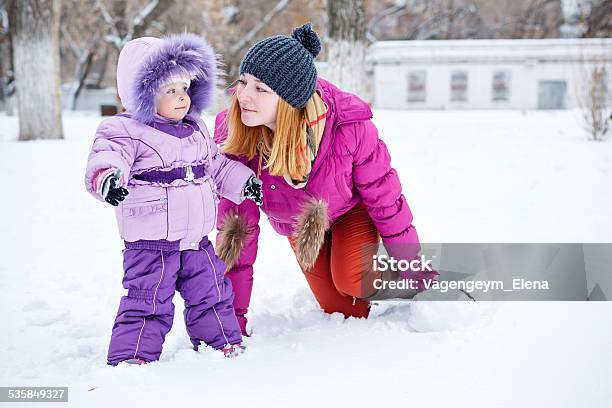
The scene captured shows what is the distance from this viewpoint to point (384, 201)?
258 centimetres

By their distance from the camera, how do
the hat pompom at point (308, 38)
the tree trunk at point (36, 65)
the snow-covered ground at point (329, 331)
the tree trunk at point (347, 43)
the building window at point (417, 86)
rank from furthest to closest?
the building window at point (417, 86), the tree trunk at point (36, 65), the tree trunk at point (347, 43), the hat pompom at point (308, 38), the snow-covered ground at point (329, 331)

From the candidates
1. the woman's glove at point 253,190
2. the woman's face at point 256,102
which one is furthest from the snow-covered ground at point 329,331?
the woman's face at point 256,102

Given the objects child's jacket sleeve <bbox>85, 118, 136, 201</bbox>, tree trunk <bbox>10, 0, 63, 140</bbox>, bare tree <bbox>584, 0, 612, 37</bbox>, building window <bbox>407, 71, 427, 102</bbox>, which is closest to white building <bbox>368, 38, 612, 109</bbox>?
building window <bbox>407, 71, 427, 102</bbox>

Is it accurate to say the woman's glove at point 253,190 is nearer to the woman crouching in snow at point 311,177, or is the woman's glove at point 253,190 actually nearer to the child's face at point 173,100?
the woman crouching in snow at point 311,177

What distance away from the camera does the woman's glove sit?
2.38m

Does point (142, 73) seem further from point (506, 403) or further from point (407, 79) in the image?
point (407, 79)

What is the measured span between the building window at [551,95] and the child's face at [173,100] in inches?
654

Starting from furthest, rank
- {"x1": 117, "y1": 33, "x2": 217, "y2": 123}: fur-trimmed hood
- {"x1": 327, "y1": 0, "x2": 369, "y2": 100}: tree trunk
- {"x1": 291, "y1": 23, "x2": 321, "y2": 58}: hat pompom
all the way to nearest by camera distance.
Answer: {"x1": 327, "y1": 0, "x2": 369, "y2": 100}: tree trunk → {"x1": 291, "y1": 23, "x2": 321, "y2": 58}: hat pompom → {"x1": 117, "y1": 33, "x2": 217, "y2": 123}: fur-trimmed hood

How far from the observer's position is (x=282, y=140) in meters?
2.36

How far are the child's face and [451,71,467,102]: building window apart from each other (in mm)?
15711

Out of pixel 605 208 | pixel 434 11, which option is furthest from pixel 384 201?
pixel 434 11

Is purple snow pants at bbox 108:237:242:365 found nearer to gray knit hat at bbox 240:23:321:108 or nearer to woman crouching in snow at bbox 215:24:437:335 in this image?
woman crouching in snow at bbox 215:24:437:335

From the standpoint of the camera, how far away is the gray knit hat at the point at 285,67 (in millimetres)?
2287

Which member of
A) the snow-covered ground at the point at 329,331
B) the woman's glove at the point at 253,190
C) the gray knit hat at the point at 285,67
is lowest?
the snow-covered ground at the point at 329,331
